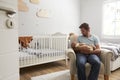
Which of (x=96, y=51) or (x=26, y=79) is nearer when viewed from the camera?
(x=96, y=51)

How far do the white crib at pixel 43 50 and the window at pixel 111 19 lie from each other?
1.72 m

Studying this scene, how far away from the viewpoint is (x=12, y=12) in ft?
2.94

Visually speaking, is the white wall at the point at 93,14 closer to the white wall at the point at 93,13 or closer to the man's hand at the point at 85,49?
the white wall at the point at 93,13

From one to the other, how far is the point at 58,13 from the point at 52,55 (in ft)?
5.62

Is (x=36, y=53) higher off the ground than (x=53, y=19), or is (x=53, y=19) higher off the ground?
(x=53, y=19)

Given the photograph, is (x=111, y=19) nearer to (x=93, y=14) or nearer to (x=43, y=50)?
(x=93, y=14)

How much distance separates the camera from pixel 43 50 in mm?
3418

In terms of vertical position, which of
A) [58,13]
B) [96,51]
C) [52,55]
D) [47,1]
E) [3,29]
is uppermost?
[47,1]

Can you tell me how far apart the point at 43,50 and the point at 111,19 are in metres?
2.53

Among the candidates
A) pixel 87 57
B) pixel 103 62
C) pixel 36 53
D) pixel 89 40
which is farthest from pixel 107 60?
pixel 36 53

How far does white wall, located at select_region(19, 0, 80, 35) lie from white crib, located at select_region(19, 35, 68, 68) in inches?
24.4

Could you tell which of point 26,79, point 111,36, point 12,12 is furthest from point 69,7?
point 12,12

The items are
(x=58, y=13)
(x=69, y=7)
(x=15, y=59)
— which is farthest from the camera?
(x=69, y=7)

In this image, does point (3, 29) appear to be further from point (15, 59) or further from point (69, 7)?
point (69, 7)
